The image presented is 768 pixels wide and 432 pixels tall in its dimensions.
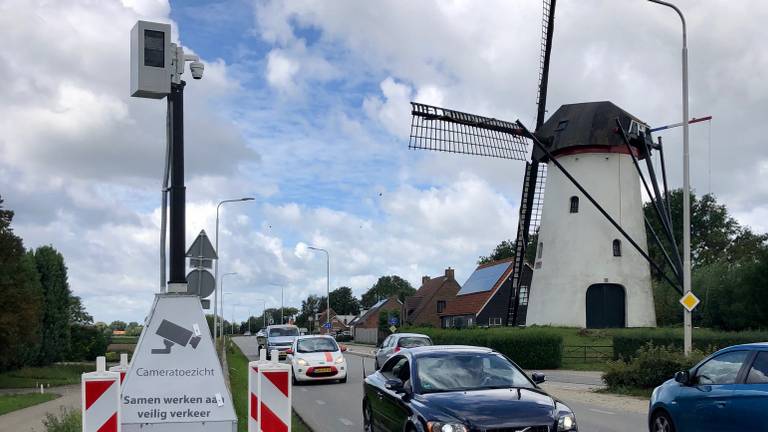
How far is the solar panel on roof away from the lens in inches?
2717

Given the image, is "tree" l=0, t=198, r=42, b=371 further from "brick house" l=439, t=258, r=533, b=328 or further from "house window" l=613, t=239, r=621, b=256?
"brick house" l=439, t=258, r=533, b=328

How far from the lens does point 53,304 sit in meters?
61.5

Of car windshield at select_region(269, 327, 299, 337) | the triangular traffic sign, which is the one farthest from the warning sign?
car windshield at select_region(269, 327, 299, 337)

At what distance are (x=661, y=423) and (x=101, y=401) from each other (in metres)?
7.41

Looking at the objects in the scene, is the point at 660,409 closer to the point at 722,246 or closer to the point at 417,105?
the point at 417,105

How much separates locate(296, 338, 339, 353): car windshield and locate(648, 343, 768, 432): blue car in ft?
51.0

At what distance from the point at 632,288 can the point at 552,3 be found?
16282 mm

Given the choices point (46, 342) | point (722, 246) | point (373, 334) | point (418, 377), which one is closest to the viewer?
point (418, 377)

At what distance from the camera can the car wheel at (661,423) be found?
1061 cm

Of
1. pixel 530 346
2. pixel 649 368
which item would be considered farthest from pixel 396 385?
pixel 530 346

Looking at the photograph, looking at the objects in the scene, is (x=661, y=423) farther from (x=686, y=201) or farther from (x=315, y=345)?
(x=315, y=345)

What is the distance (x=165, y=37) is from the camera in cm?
875

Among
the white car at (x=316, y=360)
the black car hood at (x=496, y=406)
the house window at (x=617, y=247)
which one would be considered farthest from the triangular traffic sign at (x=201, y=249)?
the house window at (x=617, y=247)

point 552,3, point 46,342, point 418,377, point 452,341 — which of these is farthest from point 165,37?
point 46,342
